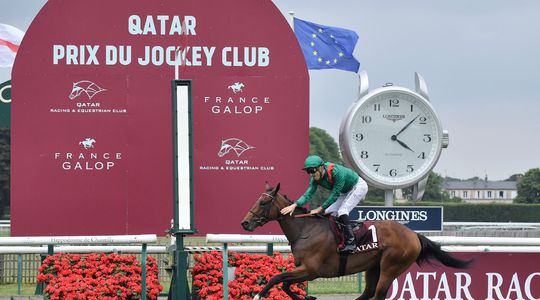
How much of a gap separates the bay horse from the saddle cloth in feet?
0.13

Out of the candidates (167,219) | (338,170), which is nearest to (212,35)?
(167,219)

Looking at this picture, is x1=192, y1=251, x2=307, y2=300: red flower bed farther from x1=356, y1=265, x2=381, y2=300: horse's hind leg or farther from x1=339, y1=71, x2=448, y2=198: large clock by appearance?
x1=339, y1=71, x2=448, y2=198: large clock

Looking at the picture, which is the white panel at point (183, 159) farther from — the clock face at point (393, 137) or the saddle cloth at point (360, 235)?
the clock face at point (393, 137)

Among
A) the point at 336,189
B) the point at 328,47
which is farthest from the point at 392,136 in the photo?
the point at 328,47

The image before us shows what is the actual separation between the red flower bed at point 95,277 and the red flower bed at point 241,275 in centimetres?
40

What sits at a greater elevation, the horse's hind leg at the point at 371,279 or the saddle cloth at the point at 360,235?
the saddle cloth at the point at 360,235

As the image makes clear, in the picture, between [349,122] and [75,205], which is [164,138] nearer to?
[75,205]

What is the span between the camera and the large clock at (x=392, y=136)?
11383 millimetres

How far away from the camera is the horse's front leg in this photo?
895 cm

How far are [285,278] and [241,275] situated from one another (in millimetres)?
683

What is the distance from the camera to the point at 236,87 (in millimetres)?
11523

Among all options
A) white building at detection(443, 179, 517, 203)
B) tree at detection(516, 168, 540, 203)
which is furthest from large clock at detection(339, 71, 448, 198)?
white building at detection(443, 179, 517, 203)

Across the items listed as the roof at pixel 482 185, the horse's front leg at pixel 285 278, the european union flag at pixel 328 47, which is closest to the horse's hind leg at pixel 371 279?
the horse's front leg at pixel 285 278

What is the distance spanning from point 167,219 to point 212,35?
1974 millimetres
